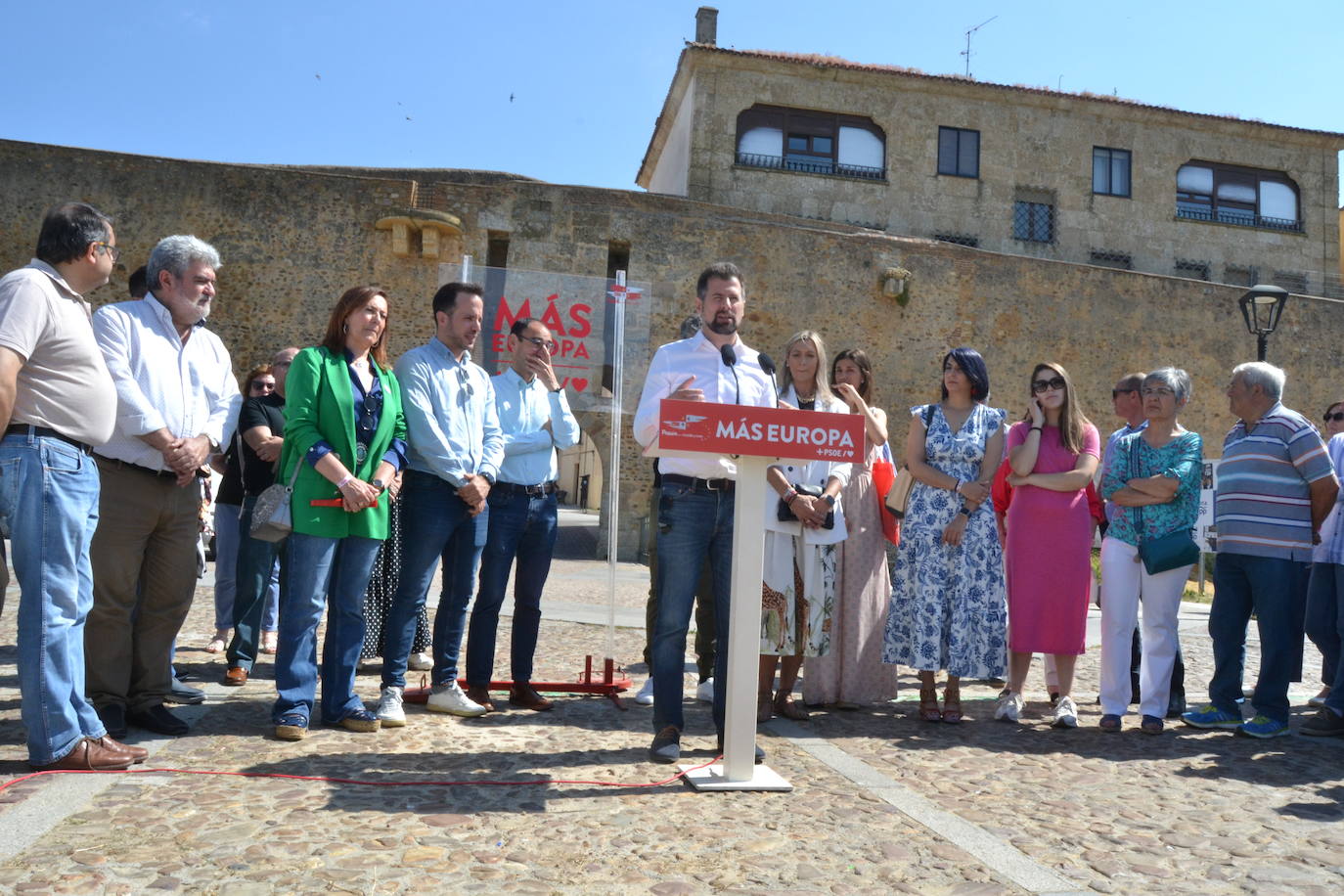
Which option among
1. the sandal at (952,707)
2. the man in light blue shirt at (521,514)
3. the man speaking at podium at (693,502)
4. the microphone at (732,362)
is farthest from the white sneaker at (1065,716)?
the man in light blue shirt at (521,514)

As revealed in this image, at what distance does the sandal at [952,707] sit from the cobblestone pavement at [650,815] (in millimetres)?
209

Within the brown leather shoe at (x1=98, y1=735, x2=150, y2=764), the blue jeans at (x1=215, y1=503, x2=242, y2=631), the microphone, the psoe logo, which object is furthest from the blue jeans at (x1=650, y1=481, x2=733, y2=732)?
the blue jeans at (x1=215, y1=503, x2=242, y2=631)

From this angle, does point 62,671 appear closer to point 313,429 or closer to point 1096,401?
point 313,429

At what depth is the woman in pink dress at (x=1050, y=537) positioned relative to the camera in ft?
16.2

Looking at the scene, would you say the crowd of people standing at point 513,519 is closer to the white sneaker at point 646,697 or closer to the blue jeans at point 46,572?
the blue jeans at point 46,572

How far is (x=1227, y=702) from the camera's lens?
4.93 meters

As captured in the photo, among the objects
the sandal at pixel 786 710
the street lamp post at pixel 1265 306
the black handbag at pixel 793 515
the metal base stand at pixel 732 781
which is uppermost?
the street lamp post at pixel 1265 306

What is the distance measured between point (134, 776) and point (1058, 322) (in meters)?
20.4

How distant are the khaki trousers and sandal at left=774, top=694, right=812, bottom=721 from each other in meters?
2.67

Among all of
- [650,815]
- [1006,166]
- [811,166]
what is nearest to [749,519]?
[650,815]

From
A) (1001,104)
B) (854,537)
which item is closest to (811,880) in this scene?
(854,537)

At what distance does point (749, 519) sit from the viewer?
11.2ft

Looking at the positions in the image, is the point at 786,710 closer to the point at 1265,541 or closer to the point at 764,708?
the point at 764,708

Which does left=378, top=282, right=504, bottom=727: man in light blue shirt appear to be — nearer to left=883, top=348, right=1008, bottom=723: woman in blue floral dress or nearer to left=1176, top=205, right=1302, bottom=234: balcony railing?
left=883, top=348, right=1008, bottom=723: woman in blue floral dress
